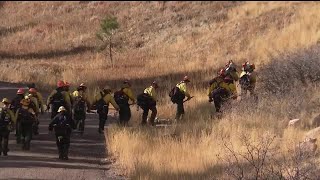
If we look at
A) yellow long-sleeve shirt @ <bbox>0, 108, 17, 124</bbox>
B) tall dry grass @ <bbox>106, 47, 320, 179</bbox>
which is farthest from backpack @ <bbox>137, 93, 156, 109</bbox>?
yellow long-sleeve shirt @ <bbox>0, 108, 17, 124</bbox>

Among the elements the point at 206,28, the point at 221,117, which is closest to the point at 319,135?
the point at 221,117

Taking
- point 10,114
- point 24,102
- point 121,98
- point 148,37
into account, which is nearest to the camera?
point 10,114

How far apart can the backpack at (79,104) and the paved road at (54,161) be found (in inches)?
33.4

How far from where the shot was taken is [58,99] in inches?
657

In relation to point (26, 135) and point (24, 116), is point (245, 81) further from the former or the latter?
point (24, 116)

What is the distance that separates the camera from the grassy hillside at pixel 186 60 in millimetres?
13234

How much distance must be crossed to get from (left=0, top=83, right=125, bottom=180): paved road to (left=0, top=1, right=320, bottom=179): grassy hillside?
2.03ft

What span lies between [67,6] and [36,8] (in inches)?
161

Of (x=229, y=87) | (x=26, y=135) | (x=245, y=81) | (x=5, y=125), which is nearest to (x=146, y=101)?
(x=229, y=87)

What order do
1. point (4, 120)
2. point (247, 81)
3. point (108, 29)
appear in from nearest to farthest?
point (4, 120) → point (247, 81) → point (108, 29)

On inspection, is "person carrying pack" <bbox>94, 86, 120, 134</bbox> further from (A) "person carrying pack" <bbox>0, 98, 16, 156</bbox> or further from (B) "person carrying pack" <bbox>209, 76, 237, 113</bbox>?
(A) "person carrying pack" <bbox>0, 98, 16, 156</bbox>

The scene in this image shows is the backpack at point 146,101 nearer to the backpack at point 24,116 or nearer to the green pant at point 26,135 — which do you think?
the green pant at point 26,135

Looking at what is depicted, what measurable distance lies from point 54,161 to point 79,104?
3.98 metres

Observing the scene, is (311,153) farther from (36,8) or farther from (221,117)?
(36,8)
